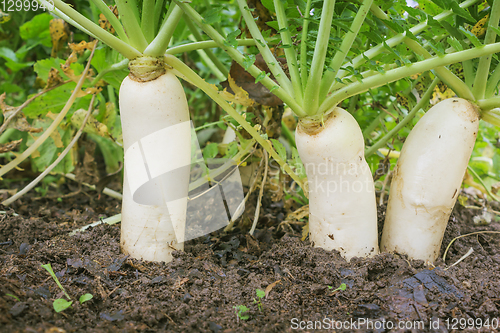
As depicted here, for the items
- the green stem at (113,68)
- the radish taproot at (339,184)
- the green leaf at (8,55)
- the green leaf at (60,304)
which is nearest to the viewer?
the green leaf at (60,304)

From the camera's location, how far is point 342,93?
34.0 inches

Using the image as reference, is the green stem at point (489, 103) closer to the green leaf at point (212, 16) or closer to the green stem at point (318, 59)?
the green stem at point (318, 59)

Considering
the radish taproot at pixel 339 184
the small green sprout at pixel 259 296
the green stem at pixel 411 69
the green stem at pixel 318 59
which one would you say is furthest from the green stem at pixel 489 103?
the small green sprout at pixel 259 296

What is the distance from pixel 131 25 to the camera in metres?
0.87

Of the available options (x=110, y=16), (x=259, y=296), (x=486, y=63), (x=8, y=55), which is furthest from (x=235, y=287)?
(x=8, y=55)

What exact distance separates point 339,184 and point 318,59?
0.34 metres

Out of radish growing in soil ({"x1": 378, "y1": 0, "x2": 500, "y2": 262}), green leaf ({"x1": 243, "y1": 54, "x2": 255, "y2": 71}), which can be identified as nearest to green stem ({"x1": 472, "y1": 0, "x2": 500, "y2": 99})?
radish growing in soil ({"x1": 378, "y1": 0, "x2": 500, "y2": 262})

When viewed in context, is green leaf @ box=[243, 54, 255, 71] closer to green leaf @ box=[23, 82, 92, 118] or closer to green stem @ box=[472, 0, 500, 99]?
green stem @ box=[472, 0, 500, 99]

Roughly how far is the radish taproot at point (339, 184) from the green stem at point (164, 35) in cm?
41

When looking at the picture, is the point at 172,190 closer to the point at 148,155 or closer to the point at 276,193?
the point at 148,155

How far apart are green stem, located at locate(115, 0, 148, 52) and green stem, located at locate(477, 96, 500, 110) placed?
0.92 meters

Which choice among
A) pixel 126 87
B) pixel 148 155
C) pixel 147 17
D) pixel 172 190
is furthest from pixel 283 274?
pixel 147 17

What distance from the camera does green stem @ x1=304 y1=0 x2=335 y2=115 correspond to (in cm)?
76

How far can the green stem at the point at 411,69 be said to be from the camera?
2.63 feet
